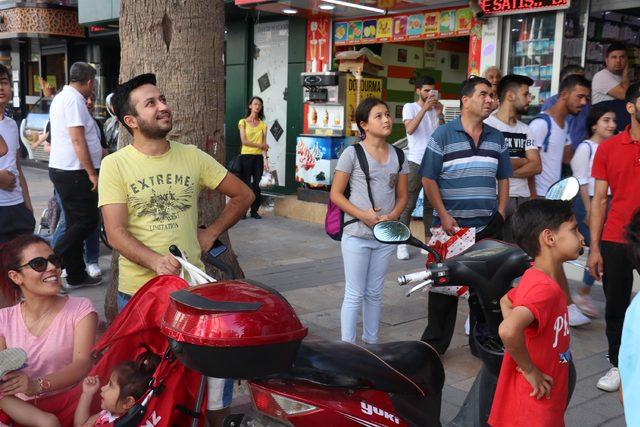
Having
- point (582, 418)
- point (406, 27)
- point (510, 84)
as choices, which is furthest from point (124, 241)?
point (406, 27)

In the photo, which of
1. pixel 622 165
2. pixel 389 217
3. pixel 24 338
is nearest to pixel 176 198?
pixel 24 338

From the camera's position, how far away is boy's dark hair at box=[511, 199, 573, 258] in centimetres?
270

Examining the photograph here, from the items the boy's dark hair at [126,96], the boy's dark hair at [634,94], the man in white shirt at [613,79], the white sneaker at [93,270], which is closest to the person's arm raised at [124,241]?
the boy's dark hair at [126,96]

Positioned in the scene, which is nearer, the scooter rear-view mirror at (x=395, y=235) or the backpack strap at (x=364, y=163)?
the scooter rear-view mirror at (x=395, y=235)

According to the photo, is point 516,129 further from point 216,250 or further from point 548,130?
point 216,250

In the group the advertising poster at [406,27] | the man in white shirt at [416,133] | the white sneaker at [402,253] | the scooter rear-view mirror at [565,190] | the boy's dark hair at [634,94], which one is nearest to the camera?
the scooter rear-view mirror at [565,190]

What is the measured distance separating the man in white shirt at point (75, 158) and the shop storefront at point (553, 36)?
4.97 metres

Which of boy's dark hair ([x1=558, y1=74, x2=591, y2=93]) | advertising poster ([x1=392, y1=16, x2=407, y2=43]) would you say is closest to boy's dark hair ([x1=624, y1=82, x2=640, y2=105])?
boy's dark hair ([x1=558, y1=74, x2=591, y2=93])

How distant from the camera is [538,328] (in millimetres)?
2568

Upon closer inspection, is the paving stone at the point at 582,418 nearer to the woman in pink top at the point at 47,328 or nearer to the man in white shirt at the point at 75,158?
the woman in pink top at the point at 47,328

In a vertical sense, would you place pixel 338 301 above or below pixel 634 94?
below

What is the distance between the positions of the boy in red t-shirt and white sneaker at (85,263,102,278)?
522 cm

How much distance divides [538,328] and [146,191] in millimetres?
1852

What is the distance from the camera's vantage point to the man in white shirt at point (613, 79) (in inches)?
287
